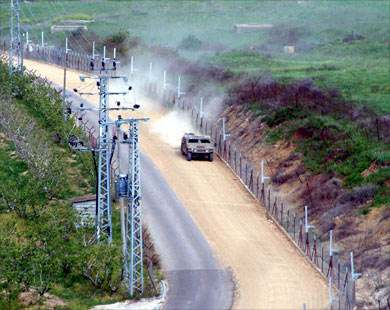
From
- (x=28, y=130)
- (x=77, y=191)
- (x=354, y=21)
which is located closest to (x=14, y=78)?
(x=28, y=130)

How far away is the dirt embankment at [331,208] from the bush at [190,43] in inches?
1771

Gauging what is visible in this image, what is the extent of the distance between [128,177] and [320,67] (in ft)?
164

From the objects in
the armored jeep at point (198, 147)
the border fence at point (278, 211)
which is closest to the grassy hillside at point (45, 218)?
the border fence at point (278, 211)

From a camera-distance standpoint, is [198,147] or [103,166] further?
[198,147]

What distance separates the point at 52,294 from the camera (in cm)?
4503

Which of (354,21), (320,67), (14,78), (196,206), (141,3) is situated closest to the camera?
(196,206)

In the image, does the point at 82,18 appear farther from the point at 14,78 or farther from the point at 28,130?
the point at 28,130

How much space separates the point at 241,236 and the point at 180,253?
4.34 meters

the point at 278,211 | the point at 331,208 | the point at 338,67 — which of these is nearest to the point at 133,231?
the point at 278,211

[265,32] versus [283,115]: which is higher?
[265,32]

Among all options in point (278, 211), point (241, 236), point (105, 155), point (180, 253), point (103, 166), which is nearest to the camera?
point (103, 166)

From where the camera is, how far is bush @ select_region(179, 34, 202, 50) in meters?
115

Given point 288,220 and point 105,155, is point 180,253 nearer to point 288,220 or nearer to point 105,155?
point 105,155

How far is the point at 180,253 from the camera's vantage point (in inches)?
1983
